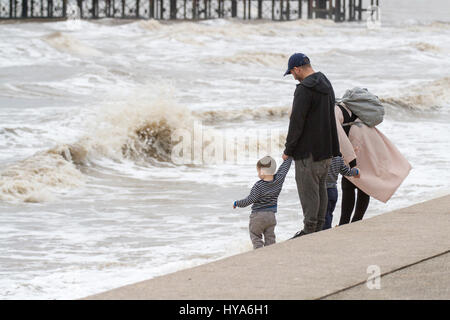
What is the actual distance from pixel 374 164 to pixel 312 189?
726mm

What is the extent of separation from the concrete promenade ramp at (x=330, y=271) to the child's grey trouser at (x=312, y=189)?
0.75 feet

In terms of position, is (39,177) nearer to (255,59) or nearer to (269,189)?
(269,189)

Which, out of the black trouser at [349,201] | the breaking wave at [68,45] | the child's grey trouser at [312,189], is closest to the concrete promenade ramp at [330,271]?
the child's grey trouser at [312,189]

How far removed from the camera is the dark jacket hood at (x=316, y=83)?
207 inches

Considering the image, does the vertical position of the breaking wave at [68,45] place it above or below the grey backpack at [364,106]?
below

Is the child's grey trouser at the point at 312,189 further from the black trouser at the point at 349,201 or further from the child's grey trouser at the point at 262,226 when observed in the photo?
the black trouser at the point at 349,201

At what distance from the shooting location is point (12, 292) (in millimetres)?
5852

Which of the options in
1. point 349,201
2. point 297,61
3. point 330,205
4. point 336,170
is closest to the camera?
point 297,61

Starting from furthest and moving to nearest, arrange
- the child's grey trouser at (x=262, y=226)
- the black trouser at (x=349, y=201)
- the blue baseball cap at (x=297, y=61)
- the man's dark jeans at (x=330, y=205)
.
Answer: the black trouser at (x=349, y=201) → the man's dark jeans at (x=330, y=205) → the child's grey trouser at (x=262, y=226) → the blue baseball cap at (x=297, y=61)

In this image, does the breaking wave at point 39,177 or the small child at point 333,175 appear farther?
the breaking wave at point 39,177

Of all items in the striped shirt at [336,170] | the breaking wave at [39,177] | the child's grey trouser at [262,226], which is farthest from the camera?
the breaking wave at [39,177]

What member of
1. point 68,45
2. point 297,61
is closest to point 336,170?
point 297,61

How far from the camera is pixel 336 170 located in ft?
19.1

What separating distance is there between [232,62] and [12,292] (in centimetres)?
2991
